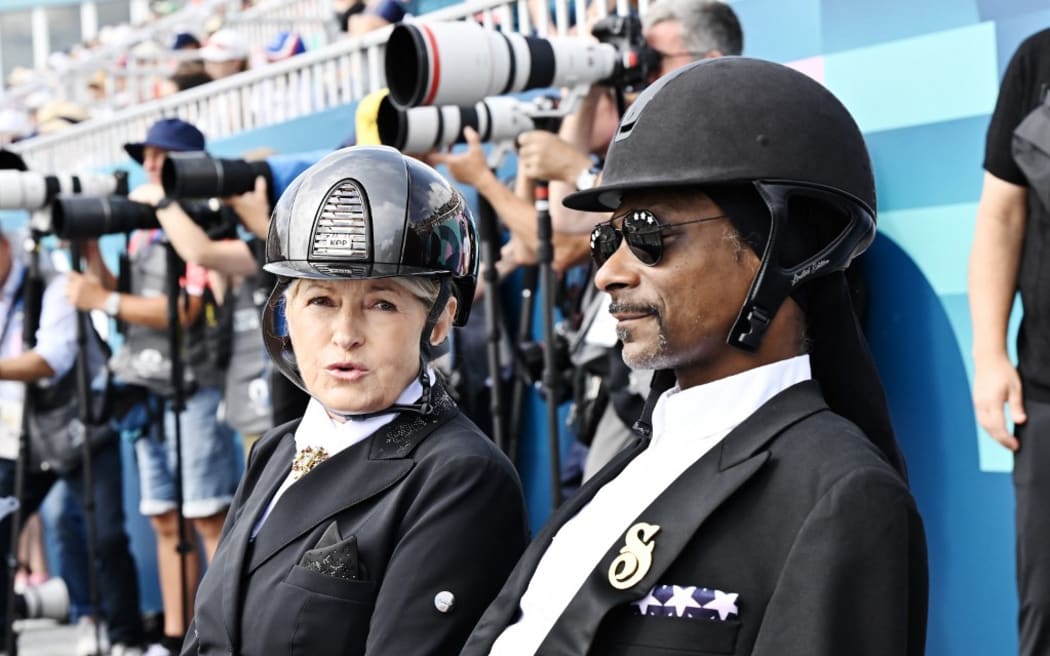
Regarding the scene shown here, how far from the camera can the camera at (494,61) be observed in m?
3.74

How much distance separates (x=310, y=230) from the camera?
2.48 metres

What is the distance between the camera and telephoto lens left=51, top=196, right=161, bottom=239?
233 inches

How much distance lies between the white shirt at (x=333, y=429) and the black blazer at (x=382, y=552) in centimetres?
2

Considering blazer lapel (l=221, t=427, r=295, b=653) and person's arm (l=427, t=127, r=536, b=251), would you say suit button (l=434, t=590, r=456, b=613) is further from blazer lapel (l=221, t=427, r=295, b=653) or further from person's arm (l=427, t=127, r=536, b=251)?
person's arm (l=427, t=127, r=536, b=251)

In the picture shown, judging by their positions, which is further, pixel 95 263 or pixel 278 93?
pixel 278 93

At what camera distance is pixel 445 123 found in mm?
4488

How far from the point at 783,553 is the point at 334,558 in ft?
2.96

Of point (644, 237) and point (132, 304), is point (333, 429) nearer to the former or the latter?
point (644, 237)

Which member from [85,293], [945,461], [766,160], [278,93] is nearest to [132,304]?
[85,293]

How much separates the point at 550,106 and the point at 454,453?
7.96 feet

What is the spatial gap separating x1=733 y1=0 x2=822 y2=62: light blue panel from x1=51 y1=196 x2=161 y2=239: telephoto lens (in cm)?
281

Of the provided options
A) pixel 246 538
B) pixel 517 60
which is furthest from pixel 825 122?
→ pixel 517 60

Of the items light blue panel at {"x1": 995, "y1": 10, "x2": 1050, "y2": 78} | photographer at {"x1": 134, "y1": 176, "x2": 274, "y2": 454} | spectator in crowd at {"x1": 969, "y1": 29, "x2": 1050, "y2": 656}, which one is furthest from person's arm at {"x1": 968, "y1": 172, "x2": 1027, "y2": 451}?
photographer at {"x1": 134, "y1": 176, "x2": 274, "y2": 454}

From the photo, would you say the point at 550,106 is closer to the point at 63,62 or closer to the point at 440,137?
the point at 440,137
